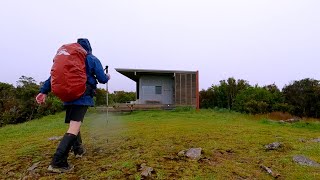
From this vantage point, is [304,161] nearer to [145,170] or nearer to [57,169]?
[145,170]

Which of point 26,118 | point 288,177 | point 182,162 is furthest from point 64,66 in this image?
point 26,118

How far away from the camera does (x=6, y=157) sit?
503 centimetres

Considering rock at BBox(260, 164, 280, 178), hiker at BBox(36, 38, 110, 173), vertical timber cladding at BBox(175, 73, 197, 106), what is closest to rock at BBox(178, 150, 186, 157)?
rock at BBox(260, 164, 280, 178)

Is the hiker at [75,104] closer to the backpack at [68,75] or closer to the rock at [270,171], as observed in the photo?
the backpack at [68,75]

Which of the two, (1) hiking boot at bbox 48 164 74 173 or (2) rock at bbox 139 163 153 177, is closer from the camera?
(2) rock at bbox 139 163 153 177

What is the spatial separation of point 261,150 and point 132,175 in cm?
274

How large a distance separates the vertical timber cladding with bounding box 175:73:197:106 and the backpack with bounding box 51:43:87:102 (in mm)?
19957

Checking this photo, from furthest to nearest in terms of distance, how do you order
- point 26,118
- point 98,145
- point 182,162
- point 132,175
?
point 26,118
point 98,145
point 182,162
point 132,175

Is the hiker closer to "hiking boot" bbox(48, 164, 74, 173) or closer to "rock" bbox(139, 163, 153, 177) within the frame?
"hiking boot" bbox(48, 164, 74, 173)

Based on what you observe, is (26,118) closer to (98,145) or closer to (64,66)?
(98,145)

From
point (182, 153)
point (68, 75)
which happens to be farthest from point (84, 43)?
point (182, 153)

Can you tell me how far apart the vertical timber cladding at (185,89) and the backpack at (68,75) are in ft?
65.5

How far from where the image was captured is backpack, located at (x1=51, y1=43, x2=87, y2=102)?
3.86 metres

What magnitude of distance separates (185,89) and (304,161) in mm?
19575
